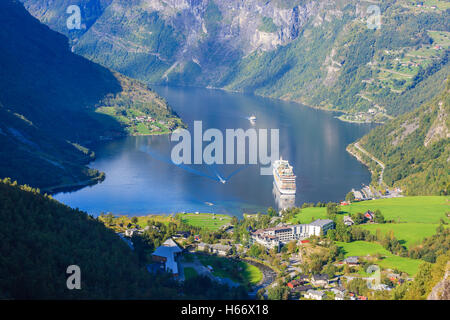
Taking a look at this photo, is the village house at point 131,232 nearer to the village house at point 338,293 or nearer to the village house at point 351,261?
the village house at point 351,261

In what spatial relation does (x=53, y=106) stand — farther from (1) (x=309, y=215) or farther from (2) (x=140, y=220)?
(1) (x=309, y=215)

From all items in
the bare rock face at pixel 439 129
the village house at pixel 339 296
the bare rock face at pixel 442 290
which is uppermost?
the bare rock face at pixel 439 129

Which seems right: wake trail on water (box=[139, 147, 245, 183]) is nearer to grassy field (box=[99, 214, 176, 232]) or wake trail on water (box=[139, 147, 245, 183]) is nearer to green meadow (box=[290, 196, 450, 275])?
grassy field (box=[99, 214, 176, 232])

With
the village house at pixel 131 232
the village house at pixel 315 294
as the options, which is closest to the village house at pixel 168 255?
the village house at pixel 131 232

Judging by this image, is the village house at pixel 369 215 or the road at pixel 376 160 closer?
the village house at pixel 369 215

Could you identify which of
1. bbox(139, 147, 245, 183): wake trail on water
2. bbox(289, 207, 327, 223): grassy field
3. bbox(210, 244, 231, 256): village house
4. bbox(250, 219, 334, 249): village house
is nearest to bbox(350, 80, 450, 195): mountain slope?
bbox(289, 207, 327, 223): grassy field

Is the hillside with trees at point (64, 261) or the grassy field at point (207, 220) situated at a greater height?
the grassy field at point (207, 220)

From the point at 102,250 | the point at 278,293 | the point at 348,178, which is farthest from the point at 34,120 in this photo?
the point at 278,293
